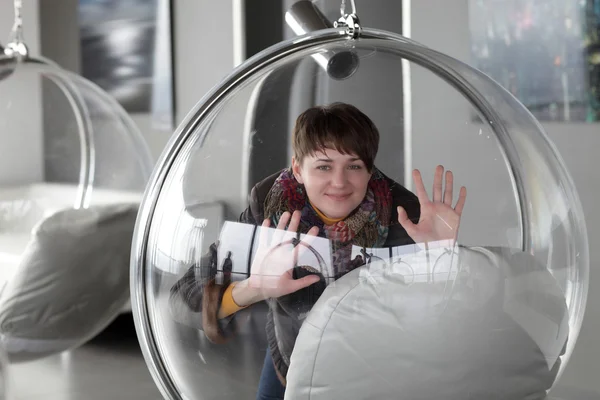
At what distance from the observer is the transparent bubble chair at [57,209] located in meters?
1.35

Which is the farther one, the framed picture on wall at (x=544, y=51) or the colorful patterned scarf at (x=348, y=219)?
the framed picture on wall at (x=544, y=51)

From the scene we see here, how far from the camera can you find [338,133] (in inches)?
28.0

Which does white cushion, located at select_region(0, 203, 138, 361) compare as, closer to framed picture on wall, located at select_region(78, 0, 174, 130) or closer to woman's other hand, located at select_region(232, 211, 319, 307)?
woman's other hand, located at select_region(232, 211, 319, 307)

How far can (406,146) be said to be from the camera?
2.35ft

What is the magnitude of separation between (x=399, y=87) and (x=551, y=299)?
239 mm

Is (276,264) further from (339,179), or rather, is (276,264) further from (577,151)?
(577,151)

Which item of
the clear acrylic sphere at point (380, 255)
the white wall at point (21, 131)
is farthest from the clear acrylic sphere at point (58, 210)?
the clear acrylic sphere at point (380, 255)

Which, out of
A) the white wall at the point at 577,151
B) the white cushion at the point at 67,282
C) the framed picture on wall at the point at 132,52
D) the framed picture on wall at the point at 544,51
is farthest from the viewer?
the framed picture on wall at the point at 132,52

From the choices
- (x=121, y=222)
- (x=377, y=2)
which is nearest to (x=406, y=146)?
(x=121, y=222)

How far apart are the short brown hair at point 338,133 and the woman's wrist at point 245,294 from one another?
12 cm

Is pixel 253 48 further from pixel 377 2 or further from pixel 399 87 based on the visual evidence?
pixel 399 87

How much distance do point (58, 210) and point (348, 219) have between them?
2.74 ft

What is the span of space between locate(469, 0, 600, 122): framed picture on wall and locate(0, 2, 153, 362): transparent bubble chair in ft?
2.89

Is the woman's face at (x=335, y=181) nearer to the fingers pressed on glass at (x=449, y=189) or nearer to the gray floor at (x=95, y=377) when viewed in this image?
the fingers pressed on glass at (x=449, y=189)
